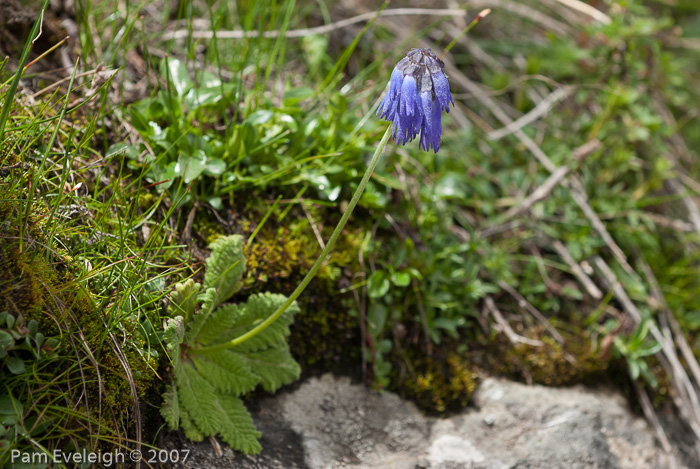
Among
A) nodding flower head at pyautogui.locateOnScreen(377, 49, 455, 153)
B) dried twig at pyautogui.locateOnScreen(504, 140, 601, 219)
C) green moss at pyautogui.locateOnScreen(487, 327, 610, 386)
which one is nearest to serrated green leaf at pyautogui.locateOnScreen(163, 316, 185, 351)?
nodding flower head at pyautogui.locateOnScreen(377, 49, 455, 153)

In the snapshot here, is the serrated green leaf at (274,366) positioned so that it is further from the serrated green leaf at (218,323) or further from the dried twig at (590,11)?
the dried twig at (590,11)

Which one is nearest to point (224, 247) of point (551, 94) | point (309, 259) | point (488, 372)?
point (309, 259)

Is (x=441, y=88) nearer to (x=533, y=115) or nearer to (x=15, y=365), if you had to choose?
(x=15, y=365)

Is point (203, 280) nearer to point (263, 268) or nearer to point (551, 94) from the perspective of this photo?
point (263, 268)

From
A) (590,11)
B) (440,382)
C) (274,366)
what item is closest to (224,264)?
(274,366)

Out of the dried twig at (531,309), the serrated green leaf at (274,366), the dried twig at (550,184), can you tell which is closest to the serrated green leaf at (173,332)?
the serrated green leaf at (274,366)
